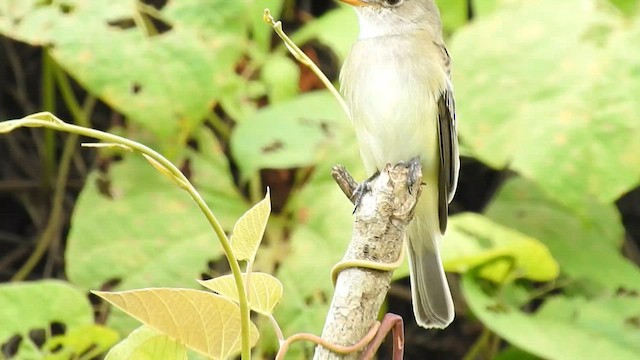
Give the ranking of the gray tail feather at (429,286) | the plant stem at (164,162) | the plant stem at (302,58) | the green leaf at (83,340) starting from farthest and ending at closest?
the gray tail feather at (429,286) → the green leaf at (83,340) → the plant stem at (302,58) → the plant stem at (164,162)

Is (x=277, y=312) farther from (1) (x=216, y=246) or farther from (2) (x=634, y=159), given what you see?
(2) (x=634, y=159)

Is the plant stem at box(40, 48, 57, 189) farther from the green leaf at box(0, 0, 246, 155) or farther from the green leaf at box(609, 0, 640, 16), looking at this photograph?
the green leaf at box(609, 0, 640, 16)

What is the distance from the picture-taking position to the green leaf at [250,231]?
1452 millimetres

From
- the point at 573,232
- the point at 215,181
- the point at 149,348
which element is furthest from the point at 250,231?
the point at 573,232

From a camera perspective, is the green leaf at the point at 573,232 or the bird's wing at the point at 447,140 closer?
the bird's wing at the point at 447,140

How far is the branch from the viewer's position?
149 cm

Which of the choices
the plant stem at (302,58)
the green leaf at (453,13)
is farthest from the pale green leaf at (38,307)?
the green leaf at (453,13)

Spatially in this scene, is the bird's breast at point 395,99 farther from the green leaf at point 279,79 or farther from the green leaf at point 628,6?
the green leaf at point 628,6

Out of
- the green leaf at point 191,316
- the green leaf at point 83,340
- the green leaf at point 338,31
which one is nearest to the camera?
the green leaf at point 191,316

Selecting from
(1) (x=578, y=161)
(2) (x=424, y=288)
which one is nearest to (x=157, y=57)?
(2) (x=424, y=288)

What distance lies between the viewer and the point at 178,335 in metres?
1.45

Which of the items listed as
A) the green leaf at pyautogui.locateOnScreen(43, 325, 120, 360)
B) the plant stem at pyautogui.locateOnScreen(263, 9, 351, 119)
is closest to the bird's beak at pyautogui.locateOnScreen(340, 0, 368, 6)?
the plant stem at pyautogui.locateOnScreen(263, 9, 351, 119)

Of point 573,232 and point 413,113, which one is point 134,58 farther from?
point 573,232

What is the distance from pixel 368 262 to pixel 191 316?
0.26 metres
